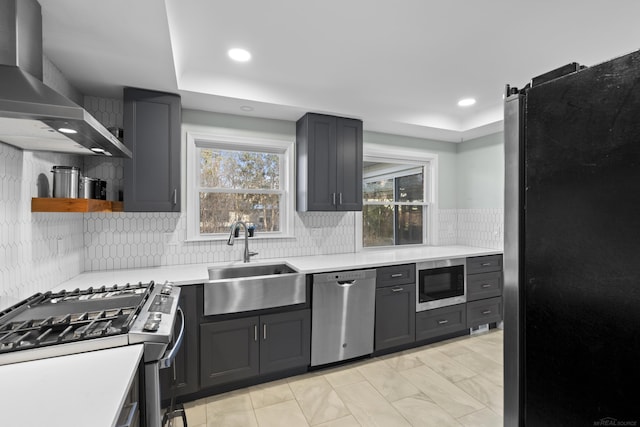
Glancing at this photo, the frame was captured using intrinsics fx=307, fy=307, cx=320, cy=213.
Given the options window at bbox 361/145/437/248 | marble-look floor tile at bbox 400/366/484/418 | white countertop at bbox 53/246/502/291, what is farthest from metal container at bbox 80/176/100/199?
marble-look floor tile at bbox 400/366/484/418

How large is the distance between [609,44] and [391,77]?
1512 millimetres

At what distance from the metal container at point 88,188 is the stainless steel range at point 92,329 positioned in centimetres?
71

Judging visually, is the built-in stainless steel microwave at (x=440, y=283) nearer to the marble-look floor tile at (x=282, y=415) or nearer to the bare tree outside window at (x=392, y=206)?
the bare tree outside window at (x=392, y=206)

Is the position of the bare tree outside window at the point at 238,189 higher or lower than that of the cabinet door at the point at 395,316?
higher

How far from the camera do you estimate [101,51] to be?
6.37ft

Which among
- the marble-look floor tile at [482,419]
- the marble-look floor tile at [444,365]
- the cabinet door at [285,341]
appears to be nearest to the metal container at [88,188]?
the cabinet door at [285,341]

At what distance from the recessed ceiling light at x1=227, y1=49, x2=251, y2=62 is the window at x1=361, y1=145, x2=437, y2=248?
1983 millimetres

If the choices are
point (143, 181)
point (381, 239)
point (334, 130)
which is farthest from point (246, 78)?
point (381, 239)

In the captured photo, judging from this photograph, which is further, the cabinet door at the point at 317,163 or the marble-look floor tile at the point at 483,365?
the cabinet door at the point at 317,163

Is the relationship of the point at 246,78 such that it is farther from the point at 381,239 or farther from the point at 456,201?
the point at 456,201

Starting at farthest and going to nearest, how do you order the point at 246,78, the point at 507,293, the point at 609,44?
the point at 246,78 < the point at 609,44 < the point at 507,293

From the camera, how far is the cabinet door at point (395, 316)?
2977 mm

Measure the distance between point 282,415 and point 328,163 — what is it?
7.34 ft

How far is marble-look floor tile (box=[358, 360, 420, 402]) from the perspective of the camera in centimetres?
242
